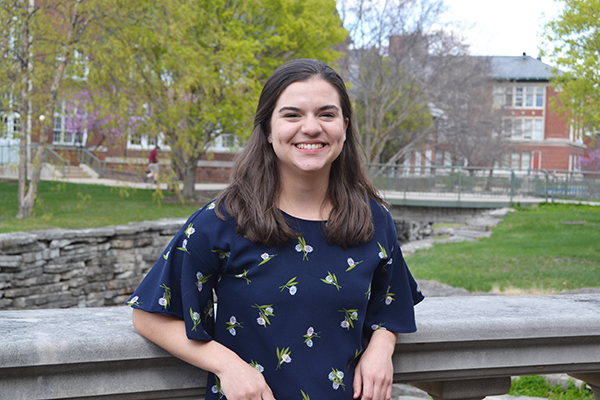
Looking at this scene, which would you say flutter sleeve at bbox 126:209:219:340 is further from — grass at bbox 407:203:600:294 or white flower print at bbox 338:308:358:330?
grass at bbox 407:203:600:294

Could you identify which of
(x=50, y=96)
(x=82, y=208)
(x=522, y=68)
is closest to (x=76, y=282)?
(x=50, y=96)

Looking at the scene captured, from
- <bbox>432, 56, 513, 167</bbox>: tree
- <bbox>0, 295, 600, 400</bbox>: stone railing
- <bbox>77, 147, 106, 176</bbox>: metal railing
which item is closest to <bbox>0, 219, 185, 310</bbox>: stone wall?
<bbox>0, 295, 600, 400</bbox>: stone railing

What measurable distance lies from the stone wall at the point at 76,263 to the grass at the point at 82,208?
0.95 meters

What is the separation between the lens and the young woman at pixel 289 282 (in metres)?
1.63

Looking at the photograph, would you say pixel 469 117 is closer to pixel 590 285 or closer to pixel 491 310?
pixel 590 285

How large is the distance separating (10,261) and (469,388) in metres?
9.01

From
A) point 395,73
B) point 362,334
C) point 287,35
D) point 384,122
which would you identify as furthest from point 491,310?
point 384,122

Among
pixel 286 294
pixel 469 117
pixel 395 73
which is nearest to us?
pixel 286 294

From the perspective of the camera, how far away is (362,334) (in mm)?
1851

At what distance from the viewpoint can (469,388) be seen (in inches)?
74.4

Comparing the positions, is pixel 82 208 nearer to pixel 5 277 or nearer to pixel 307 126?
pixel 5 277

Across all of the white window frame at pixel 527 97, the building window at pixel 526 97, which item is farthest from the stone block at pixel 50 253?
the building window at pixel 526 97

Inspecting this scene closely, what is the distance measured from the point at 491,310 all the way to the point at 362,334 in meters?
0.46

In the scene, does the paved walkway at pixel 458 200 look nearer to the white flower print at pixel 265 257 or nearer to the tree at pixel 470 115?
the tree at pixel 470 115
